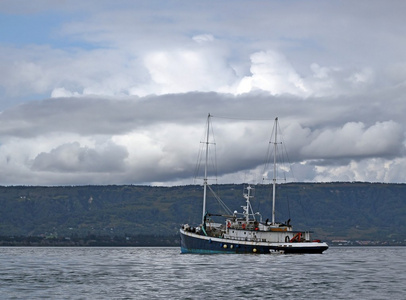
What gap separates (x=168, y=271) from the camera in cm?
14138

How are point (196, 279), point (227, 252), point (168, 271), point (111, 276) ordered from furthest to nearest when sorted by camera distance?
point (227, 252), point (168, 271), point (111, 276), point (196, 279)

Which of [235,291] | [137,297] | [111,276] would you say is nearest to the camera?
[137,297]

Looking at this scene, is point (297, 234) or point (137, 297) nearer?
point (137, 297)

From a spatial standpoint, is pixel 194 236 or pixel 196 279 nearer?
pixel 196 279

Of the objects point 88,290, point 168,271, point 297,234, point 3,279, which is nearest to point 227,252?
point 297,234

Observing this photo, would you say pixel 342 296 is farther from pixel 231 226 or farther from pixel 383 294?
pixel 231 226

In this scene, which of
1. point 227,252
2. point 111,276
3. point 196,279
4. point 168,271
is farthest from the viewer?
point 227,252

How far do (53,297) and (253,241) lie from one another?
351 feet

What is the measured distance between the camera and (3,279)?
122375 mm

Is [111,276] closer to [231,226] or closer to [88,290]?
[88,290]

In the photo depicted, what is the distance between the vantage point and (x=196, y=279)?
11862cm

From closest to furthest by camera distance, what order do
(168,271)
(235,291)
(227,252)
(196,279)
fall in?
(235,291), (196,279), (168,271), (227,252)

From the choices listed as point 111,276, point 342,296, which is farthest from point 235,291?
point 111,276

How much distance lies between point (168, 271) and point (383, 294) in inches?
2203
